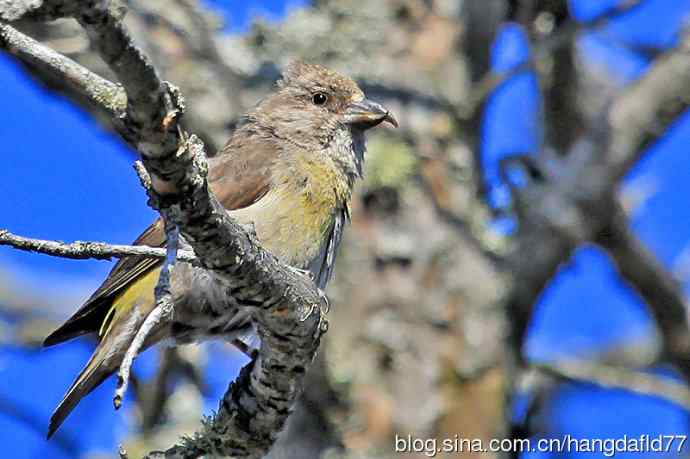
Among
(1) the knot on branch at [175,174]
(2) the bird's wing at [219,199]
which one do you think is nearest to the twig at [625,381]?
(2) the bird's wing at [219,199]

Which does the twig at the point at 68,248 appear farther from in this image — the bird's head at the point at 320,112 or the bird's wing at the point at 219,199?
the bird's head at the point at 320,112

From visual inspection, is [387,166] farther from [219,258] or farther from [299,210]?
[219,258]

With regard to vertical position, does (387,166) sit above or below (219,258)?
above

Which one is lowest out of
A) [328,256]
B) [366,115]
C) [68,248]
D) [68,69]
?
[68,248]

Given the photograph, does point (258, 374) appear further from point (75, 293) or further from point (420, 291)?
point (75, 293)

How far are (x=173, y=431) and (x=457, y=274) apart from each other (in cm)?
179

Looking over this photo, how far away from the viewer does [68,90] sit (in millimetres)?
7020

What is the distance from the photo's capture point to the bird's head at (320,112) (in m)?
5.46

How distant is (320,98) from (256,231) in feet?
4.19

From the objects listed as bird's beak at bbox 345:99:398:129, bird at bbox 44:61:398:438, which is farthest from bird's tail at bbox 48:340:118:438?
bird's beak at bbox 345:99:398:129

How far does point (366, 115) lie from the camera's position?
549 centimetres

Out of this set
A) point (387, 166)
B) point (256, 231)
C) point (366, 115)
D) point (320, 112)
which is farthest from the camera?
point (387, 166)

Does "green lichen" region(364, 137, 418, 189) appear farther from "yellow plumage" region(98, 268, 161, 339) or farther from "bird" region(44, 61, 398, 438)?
"yellow plumage" region(98, 268, 161, 339)

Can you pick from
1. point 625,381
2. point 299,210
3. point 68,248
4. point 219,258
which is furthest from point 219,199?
point 625,381
